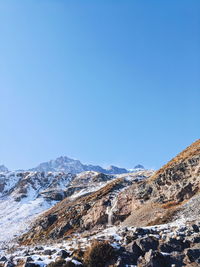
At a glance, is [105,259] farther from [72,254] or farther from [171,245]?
[171,245]

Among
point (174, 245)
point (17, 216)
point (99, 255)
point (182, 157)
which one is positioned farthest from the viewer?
point (17, 216)

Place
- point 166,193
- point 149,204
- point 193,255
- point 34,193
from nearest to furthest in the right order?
point 193,255
point 166,193
point 149,204
point 34,193

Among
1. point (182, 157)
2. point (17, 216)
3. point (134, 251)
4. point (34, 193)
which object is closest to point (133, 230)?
point (134, 251)

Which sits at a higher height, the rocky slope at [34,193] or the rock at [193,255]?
the rocky slope at [34,193]

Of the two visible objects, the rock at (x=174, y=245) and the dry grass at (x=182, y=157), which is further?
the dry grass at (x=182, y=157)

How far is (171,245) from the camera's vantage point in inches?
675

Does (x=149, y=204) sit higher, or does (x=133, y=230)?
(x=149, y=204)

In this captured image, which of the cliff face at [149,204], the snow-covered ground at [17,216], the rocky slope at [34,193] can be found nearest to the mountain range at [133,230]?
the cliff face at [149,204]

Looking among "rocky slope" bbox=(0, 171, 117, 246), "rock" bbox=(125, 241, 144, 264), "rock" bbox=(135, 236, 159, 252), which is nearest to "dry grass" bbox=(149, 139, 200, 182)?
"rock" bbox=(135, 236, 159, 252)

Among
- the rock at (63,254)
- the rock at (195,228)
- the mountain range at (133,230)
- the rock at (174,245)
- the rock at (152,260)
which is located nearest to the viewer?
the rock at (152,260)

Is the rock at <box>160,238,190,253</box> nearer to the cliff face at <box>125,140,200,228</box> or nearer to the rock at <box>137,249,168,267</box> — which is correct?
the rock at <box>137,249,168,267</box>

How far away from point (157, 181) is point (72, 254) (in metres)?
28.7

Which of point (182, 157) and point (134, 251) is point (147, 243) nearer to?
point (134, 251)

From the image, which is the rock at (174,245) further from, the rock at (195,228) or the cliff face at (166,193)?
the cliff face at (166,193)
